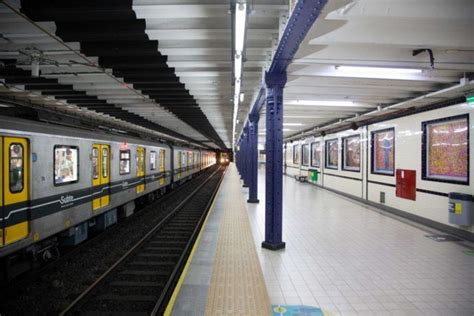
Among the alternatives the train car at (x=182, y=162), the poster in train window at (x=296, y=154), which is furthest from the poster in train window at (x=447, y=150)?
the poster in train window at (x=296, y=154)

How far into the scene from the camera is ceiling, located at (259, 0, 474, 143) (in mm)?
3805

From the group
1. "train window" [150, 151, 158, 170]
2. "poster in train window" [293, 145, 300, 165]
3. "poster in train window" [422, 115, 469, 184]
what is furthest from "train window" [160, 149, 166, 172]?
"poster in train window" [293, 145, 300, 165]

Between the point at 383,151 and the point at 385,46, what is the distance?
20.6ft

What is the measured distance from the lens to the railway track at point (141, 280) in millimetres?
3729

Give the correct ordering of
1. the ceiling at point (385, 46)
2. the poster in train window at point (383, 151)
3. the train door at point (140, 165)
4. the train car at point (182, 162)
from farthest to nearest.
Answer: the train car at point (182, 162) < the poster in train window at point (383, 151) < the train door at point (140, 165) < the ceiling at point (385, 46)

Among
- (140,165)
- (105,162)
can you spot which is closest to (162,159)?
(140,165)

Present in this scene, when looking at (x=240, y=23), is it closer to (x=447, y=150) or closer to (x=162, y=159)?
(x=447, y=150)

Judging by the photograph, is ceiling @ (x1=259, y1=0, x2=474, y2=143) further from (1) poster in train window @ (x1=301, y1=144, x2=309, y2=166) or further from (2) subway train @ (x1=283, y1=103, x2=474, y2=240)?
(1) poster in train window @ (x1=301, y1=144, x2=309, y2=166)

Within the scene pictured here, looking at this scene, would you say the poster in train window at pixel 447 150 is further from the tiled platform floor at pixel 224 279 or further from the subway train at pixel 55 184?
the subway train at pixel 55 184

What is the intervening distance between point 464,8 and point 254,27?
2.59 meters

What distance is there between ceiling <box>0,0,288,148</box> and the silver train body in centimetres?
135

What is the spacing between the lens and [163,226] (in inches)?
318

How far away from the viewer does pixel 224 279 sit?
4242 mm

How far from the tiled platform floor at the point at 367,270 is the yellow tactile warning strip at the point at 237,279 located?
0.61 ft
